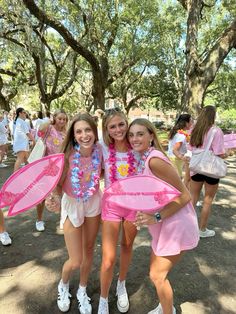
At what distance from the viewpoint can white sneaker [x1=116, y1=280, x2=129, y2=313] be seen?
2.82m

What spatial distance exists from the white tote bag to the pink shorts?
198cm

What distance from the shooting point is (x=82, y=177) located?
106 inches

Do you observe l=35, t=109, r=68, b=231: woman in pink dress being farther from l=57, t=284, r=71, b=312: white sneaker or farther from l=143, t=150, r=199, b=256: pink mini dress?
l=143, t=150, r=199, b=256: pink mini dress

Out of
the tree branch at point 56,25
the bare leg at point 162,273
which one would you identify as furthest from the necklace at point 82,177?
the tree branch at point 56,25

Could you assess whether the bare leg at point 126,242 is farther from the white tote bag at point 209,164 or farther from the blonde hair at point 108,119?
the white tote bag at point 209,164

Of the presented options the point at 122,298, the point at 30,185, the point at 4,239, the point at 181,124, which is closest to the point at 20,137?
the point at 4,239

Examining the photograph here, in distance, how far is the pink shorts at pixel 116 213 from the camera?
2.54 meters

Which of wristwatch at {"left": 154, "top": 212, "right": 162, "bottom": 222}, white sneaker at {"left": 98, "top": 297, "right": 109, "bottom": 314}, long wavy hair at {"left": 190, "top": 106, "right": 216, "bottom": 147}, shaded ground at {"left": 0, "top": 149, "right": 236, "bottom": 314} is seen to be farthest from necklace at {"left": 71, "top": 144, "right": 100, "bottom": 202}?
long wavy hair at {"left": 190, "top": 106, "right": 216, "bottom": 147}

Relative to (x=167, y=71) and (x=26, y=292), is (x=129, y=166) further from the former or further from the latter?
(x=167, y=71)

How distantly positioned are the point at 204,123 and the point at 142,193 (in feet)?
7.93

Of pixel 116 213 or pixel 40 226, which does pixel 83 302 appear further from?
pixel 40 226

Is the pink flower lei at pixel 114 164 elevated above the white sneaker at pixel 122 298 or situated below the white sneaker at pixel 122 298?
above

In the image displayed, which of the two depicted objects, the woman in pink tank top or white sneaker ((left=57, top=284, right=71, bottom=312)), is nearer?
the woman in pink tank top

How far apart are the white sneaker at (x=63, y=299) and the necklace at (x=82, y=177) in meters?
0.95
